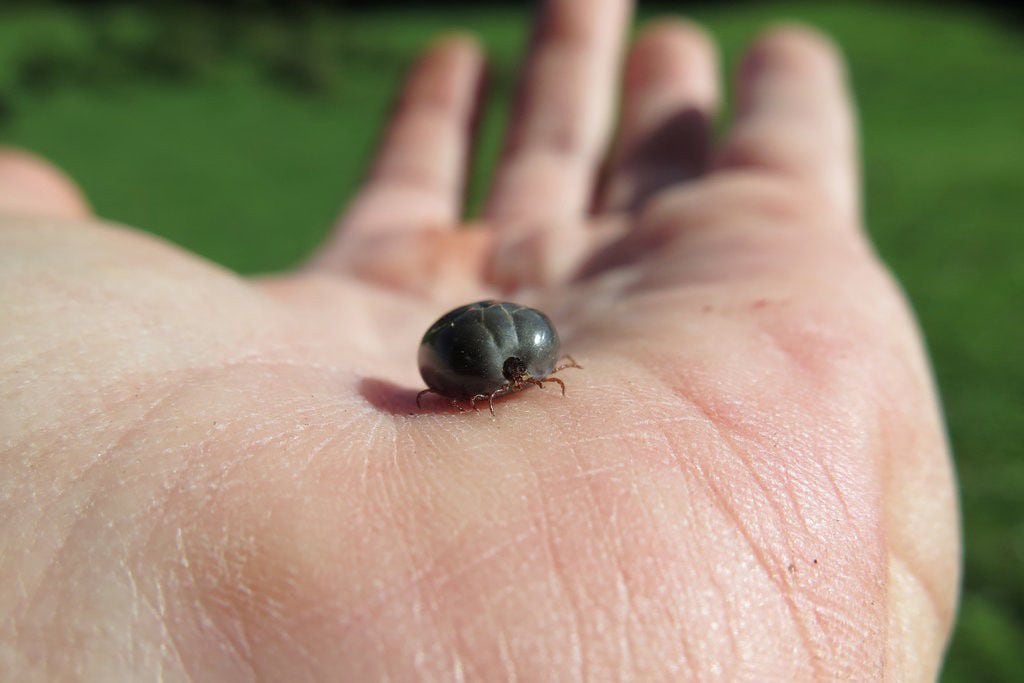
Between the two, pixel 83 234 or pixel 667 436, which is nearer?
pixel 667 436

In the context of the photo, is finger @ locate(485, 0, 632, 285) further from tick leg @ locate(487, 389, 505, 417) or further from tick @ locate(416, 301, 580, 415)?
tick leg @ locate(487, 389, 505, 417)

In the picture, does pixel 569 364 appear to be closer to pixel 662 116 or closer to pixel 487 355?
pixel 487 355

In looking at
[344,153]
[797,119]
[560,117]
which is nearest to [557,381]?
[797,119]

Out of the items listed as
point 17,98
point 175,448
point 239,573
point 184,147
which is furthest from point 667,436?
point 17,98

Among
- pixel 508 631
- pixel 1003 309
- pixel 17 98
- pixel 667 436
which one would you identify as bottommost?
pixel 1003 309

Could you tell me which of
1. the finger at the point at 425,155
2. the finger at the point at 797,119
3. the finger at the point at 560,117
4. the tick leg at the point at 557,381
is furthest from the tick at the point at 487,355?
the finger at the point at 560,117

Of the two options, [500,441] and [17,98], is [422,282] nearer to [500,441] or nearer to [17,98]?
[500,441]

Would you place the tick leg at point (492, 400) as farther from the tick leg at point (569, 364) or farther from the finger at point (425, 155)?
the finger at point (425, 155)
